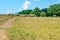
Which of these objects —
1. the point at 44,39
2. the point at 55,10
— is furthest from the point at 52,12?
the point at 44,39

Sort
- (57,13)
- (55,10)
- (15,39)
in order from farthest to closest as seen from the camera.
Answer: (55,10) < (57,13) < (15,39)

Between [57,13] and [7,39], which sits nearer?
[7,39]

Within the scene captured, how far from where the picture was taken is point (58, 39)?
1455 centimetres

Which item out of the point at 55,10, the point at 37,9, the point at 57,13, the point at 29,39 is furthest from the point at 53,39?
the point at 37,9

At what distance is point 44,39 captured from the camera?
1481cm

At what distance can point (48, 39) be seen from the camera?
1478 centimetres

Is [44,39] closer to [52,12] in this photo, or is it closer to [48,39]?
[48,39]

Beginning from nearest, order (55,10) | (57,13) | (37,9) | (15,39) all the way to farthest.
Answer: (15,39)
(57,13)
(55,10)
(37,9)

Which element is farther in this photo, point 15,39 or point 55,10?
point 55,10

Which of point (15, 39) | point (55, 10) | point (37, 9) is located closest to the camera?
point (15, 39)

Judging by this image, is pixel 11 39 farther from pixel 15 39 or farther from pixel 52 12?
pixel 52 12

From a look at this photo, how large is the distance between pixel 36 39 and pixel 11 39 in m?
1.70

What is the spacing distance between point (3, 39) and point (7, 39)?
33 centimetres

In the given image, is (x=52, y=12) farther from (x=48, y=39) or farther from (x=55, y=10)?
(x=48, y=39)
